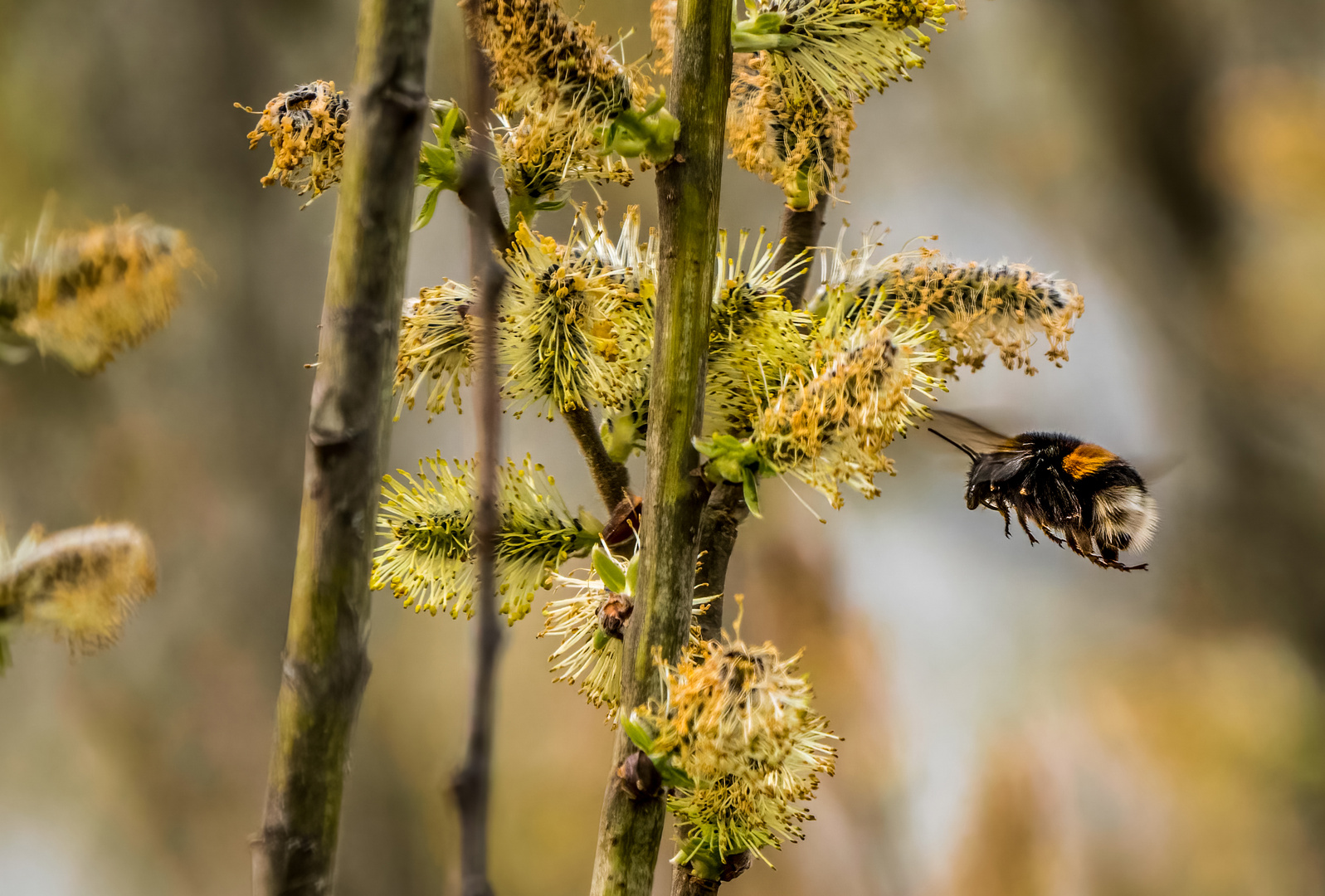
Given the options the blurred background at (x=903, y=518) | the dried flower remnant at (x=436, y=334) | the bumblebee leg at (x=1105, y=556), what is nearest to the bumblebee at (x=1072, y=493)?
the bumblebee leg at (x=1105, y=556)

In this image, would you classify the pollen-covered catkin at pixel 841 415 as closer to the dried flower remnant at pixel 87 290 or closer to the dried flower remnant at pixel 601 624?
the dried flower remnant at pixel 601 624

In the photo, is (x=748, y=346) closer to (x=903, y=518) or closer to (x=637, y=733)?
(x=637, y=733)

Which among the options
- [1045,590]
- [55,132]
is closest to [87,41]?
[55,132]

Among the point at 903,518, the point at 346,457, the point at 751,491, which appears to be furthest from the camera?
the point at 903,518

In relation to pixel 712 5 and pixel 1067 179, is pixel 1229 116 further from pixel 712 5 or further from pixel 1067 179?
pixel 712 5

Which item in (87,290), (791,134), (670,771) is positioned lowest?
(670,771)

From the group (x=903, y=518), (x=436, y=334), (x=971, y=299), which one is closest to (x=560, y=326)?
(x=436, y=334)
